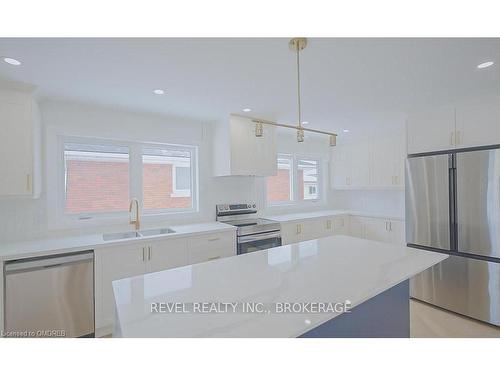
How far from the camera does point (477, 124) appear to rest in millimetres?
2623

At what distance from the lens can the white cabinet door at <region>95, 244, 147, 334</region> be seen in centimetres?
229

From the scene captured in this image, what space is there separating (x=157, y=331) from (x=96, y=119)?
273 cm

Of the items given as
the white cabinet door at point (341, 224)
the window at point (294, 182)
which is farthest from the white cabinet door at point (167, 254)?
the white cabinet door at point (341, 224)

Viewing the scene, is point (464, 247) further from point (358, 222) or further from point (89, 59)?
point (89, 59)

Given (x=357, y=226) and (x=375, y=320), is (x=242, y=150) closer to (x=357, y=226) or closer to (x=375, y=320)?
(x=375, y=320)

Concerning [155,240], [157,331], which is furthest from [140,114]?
[157,331]

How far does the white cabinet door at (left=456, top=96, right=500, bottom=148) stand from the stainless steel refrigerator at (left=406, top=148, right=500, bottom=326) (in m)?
0.14

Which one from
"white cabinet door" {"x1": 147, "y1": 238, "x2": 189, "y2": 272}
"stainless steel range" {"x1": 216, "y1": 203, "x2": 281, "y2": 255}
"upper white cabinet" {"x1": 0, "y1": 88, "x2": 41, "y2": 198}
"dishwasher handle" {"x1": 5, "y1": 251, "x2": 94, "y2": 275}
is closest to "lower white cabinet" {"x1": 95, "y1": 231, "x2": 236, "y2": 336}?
"white cabinet door" {"x1": 147, "y1": 238, "x2": 189, "y2": 272}

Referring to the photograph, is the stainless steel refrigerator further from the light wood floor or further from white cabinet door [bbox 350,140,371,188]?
white cabinet door [bbox 350,140,371,188]

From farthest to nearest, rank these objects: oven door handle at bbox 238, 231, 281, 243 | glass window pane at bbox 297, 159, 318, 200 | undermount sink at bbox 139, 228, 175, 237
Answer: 1. glass window pane at bbox 297, 159, 318, 200
2. oven door handle at bbox 238, 231, 281, 243
3. undermount sink at bbox 139, 228, 175, 237

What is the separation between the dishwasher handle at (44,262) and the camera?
1.96m

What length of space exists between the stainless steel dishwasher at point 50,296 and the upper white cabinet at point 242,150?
178 cm

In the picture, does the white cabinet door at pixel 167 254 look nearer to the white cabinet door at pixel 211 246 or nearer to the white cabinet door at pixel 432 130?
the white cabinet door at pixel 211 246

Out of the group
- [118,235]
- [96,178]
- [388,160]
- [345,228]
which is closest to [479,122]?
[388,160]
